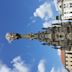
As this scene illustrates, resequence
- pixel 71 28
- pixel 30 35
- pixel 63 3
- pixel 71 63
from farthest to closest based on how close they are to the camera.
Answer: pixel 71 63 < pixel 63 3 < pixel 30 35 < pixel 71 28

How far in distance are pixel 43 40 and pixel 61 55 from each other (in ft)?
186

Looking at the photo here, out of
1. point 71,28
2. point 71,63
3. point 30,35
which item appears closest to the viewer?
point 71,28

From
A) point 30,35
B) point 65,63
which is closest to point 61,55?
point 65,63

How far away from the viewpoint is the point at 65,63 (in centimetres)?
12412

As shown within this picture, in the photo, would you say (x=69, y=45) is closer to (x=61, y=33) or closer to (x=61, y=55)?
(x=61, y=33)

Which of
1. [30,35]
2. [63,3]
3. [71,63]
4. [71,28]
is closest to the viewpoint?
[71,28]

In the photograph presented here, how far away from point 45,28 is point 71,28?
17.5ft

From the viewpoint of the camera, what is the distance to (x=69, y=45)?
237ft

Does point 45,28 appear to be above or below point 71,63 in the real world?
above

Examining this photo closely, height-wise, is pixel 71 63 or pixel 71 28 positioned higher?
pixel 71 28

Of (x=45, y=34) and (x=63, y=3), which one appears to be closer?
(x=45, y=34)

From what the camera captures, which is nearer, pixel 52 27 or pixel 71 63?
pixel 52 27

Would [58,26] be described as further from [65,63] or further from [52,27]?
[65,63]

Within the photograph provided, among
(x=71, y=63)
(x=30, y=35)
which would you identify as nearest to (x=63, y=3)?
(x=71, y=63)
